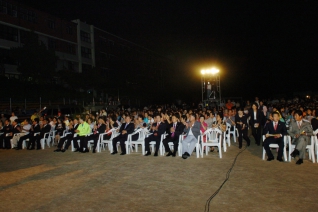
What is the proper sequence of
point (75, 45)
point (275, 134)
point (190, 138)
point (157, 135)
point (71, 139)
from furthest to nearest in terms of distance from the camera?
1. point (75, 45)
2. point (71, 139)
3. point (157, 135)
4. point (190, 138)
5. point (275, 134)

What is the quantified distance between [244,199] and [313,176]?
7.11 ft

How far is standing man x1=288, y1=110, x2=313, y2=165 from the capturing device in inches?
281

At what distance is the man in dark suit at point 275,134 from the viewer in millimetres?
7469

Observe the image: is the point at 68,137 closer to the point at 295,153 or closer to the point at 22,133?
the point at 22,133

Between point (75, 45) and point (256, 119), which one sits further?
point (75, 45)

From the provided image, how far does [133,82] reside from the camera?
39562 mm

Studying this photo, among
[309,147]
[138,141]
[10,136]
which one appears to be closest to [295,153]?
[309,147]

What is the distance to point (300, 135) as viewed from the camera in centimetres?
730

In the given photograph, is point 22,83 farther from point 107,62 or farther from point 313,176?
point 313,176

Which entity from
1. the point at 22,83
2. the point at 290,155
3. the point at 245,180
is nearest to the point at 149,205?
the point at 245,180

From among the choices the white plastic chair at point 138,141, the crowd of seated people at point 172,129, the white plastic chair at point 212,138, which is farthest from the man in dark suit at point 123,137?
the white plastic chair at point 212,138

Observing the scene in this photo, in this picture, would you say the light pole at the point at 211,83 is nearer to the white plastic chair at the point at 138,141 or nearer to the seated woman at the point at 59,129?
the seated woman at the point at 59,129

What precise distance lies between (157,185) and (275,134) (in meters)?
4.08

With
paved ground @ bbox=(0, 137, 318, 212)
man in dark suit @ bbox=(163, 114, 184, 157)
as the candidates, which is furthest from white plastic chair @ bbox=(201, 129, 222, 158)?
man in dark suit @ bbox=(163, 114, 184, 157)
